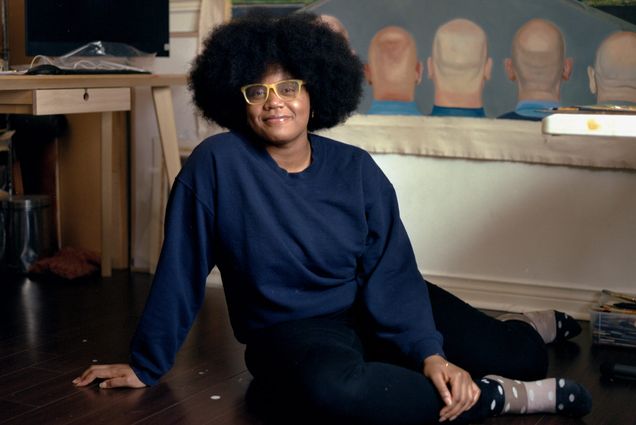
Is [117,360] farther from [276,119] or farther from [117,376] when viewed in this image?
[276,119]

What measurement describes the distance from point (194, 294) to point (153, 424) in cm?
29

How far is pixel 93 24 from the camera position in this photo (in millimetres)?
3305

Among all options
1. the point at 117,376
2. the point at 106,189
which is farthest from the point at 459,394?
the point at 106,189

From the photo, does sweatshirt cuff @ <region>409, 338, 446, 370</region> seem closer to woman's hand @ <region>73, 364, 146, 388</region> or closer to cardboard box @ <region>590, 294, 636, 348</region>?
woman's hand @ <region>73, 364, 146, 388</region>

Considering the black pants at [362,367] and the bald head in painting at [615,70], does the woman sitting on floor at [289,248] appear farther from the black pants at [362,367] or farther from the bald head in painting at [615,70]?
the bald head in painting at [615,70]

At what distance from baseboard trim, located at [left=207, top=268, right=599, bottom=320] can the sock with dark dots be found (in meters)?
0.29

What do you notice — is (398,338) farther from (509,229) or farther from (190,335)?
(509,229)

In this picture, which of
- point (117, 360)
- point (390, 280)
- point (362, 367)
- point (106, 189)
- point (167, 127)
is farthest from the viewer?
point (106, 189)

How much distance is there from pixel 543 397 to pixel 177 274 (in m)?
0.82

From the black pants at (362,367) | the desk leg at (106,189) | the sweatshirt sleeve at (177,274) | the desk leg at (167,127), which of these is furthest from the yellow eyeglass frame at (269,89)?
the desk leg at (106,189)

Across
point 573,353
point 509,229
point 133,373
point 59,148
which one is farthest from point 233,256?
point 59,148

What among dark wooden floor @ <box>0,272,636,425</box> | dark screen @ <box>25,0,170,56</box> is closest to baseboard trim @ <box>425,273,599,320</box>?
dark wooden floor @ <box>0,272,636,425</box>

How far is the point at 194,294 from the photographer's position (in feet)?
6.84

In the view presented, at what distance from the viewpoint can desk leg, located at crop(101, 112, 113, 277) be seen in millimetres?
3496
